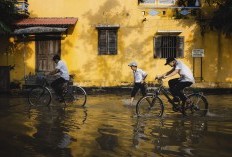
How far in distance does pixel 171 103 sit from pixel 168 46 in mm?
9339

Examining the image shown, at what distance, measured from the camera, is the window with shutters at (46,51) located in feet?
66.0

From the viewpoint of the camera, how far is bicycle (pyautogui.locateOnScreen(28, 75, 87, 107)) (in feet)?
44.3

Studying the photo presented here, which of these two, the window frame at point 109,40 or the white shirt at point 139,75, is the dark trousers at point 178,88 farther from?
the window frame at point 109,40

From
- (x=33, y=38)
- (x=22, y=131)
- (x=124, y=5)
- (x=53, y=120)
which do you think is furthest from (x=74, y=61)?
(x=22, y=131)

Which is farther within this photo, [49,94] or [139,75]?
[139,75]

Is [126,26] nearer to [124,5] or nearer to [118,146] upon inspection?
[124,5]

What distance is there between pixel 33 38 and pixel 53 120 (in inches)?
397

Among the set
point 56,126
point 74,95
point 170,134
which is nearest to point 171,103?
point 170,134

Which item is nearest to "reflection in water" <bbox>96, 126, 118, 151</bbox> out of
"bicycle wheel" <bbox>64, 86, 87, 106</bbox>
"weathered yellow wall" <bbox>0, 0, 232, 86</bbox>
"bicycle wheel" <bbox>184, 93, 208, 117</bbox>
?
"bicycle wheel" <bbox>184, 93, 208, 117</bbox>

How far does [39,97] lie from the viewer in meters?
13.8

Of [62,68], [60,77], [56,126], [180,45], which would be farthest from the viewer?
[180,45]

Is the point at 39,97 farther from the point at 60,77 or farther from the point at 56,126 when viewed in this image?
the point at 56,126

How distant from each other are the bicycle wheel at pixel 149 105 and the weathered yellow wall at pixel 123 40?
8.90m

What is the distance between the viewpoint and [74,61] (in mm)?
20078
